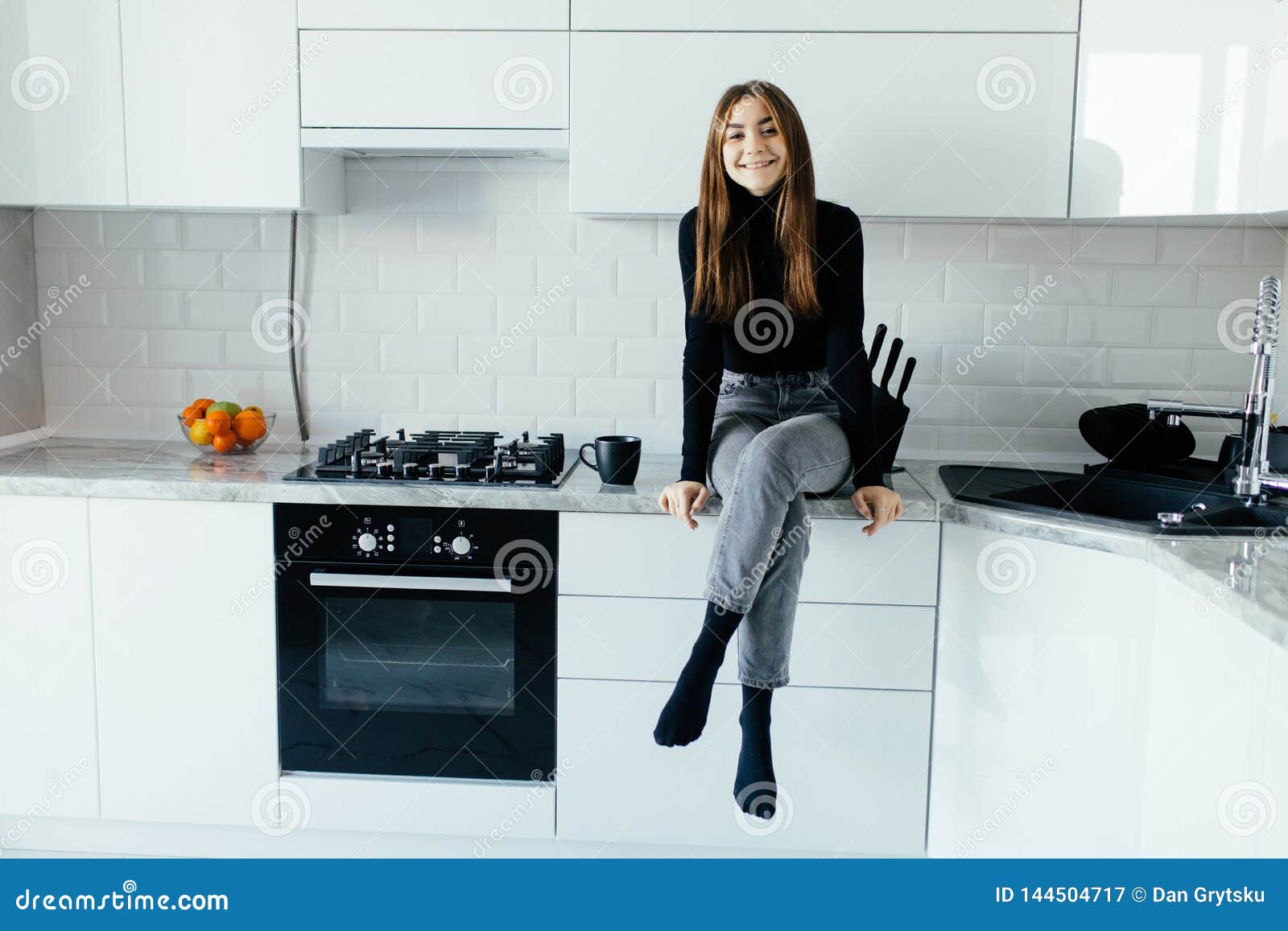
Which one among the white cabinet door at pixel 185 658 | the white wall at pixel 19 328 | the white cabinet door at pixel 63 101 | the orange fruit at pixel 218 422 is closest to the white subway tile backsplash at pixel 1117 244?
the white cabinet door at pixel 185 658

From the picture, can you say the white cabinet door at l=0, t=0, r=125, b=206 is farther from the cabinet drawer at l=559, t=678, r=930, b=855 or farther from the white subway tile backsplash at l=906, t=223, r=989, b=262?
the white subway tile backsplash at l=906, t=223, r=989, b=262

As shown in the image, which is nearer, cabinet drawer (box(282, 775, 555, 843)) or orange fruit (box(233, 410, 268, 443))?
cabinet drawer (box(282, 775, 555, 843))

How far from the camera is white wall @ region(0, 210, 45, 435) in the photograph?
2.67 meters

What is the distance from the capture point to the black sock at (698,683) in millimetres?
1956

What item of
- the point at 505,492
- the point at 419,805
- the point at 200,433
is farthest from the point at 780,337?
the point at 200,433

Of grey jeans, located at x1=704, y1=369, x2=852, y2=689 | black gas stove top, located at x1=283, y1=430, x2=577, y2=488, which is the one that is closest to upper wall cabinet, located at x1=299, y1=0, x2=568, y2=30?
black gas stove top, located at x1=283, y1=430, x2=577, y2=488

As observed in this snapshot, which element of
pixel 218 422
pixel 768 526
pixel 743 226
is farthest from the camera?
pixel 218 422

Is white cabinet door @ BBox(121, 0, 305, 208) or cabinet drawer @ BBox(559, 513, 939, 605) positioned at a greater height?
white cabinet door @ BBox(121, 0, 305, 208)

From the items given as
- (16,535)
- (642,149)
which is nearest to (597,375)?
(642,149)

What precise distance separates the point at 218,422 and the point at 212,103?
2.30 ft

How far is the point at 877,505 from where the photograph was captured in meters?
2.07

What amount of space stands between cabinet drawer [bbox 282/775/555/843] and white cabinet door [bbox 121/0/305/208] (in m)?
1.24

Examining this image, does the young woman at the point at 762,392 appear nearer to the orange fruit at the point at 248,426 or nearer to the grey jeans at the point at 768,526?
the grey jeans at the point at 768,526

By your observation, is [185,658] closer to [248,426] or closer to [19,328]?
[248,426]
